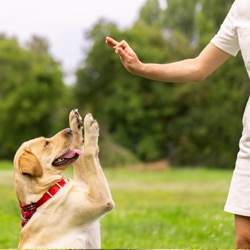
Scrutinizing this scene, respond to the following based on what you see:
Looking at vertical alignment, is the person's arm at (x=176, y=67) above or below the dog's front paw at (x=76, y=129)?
above

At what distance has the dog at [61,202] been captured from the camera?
481 centimetres

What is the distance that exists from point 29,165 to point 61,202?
37 centimetres

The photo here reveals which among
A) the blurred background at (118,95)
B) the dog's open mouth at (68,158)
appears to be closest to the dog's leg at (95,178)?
the dog's open mouth at (68,158)

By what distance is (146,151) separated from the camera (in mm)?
56188

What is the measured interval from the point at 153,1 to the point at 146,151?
621 inches

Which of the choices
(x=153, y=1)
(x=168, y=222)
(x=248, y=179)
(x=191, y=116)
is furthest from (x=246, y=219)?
(x=153, y=1)

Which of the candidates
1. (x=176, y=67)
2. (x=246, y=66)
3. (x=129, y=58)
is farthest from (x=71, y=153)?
(x=246, y=66)

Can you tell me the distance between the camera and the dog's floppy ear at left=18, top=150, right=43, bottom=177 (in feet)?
16.0

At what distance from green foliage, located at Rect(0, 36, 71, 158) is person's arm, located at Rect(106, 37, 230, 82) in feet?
172

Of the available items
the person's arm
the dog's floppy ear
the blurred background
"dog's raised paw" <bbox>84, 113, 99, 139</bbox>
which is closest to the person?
the person's arm

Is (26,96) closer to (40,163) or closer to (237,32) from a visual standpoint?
(40,163)

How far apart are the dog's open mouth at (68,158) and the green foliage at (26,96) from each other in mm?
52240

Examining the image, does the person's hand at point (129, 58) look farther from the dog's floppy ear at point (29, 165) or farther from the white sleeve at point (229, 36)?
the dog's floppy ear at point (29, 165)

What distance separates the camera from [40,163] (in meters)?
5.06
